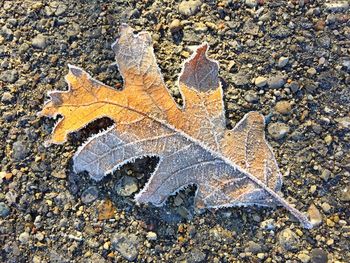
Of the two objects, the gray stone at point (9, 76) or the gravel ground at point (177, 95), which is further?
the gray stone at point (9, 76)

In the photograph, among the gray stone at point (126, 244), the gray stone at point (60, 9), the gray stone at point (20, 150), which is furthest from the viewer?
the gray stone at point (60, 9)

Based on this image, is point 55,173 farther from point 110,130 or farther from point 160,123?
point 160,123

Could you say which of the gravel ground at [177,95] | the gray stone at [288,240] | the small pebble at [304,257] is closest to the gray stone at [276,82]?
the gravel ground at [177,95]

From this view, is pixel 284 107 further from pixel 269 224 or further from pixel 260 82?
pixel 269 224

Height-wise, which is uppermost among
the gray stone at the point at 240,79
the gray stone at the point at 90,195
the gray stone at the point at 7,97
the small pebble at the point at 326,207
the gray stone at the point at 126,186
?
the gray stone at the point at 240,79

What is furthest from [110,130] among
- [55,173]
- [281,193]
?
[281,193]

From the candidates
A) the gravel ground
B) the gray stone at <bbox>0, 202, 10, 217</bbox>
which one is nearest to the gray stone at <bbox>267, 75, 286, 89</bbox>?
the gravel ground

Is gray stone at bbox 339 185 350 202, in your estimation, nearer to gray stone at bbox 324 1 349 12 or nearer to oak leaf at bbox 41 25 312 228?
oak leaf at bbox 41 25 312 228

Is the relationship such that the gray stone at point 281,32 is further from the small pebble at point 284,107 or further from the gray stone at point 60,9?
the gray stone at point 60,9

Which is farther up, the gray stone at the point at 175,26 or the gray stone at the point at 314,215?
the gray stone at the point at 175,26
